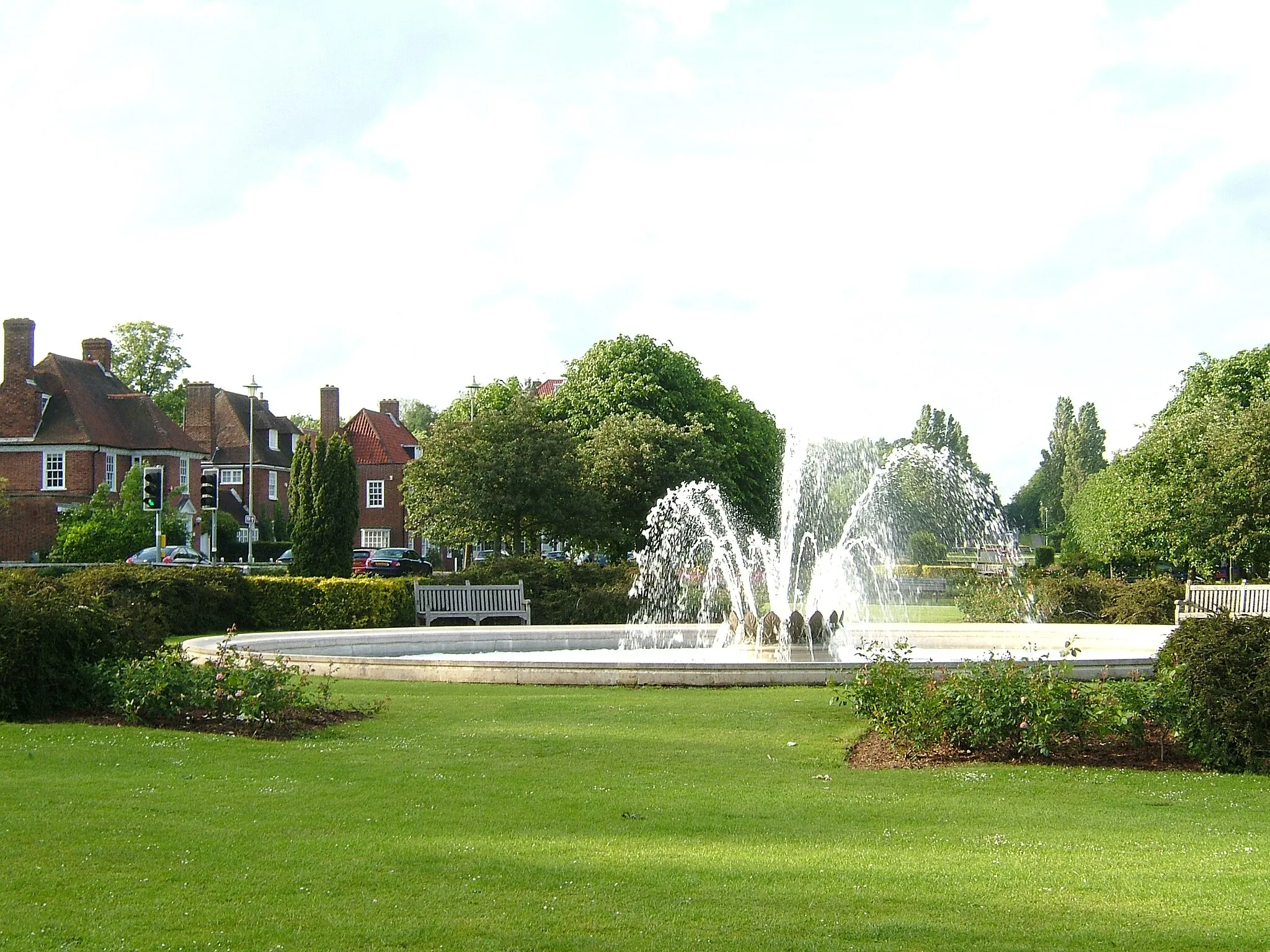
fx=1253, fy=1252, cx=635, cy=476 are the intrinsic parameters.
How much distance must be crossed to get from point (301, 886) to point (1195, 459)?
34358 millimetres

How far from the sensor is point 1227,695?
10.3 m

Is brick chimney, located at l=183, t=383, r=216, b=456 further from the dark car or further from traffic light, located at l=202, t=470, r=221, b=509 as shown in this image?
traffic light, located at l=202, t=470, r=221, b=509

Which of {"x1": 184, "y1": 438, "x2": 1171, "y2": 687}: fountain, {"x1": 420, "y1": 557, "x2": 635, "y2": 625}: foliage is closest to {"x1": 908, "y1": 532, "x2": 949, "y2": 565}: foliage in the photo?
{"x1": 184, "y1": 438, "x2": 1171, "y2": 687}: fountain

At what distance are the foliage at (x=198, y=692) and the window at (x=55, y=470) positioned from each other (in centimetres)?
4973

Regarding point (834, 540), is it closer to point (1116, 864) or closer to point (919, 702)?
point (919, 702)

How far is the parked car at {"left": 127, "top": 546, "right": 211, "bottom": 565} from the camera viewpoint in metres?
47.7

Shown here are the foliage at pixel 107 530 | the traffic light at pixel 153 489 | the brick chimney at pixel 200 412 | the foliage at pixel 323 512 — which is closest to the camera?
the traffic light at pixel 153 489

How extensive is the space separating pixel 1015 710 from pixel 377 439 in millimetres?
67371

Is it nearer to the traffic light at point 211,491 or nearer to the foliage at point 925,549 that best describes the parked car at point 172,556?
the traffic light at point 211,491

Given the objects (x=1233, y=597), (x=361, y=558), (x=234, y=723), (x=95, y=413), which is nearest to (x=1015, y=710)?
(x=234, y=723)

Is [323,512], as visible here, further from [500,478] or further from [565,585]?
[565,585]

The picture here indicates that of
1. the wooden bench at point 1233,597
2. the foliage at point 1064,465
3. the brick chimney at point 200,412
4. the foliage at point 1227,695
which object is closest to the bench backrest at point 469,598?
the wooden bench at point 1233,597

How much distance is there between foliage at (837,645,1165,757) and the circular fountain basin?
11.8 ft

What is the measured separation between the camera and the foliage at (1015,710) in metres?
10.6
